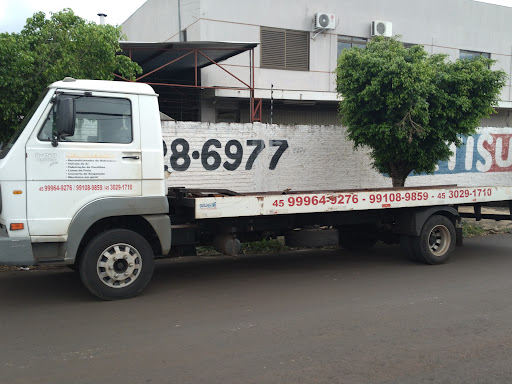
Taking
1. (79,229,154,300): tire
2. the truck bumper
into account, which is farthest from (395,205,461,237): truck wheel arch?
the truck bumper

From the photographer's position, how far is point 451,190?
7820 mm

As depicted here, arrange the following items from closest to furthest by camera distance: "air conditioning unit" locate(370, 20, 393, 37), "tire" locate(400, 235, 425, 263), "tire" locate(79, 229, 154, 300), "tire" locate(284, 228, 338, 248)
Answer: "tire" locate(79, 229, 154, 300) < "tire" locate(284, 228, 338, 248) < "tire" locate(400, 235, 425, 263) < "air conditioning unit" locate(370, 20, 393, 37)

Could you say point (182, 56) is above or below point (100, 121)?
above

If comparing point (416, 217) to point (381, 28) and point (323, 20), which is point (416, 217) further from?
point (381, 28)

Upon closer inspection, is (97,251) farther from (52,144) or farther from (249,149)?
(249,149)

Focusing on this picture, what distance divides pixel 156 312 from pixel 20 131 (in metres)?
2.43

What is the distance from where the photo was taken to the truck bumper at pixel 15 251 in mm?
5047

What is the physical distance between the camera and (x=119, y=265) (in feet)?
18.5

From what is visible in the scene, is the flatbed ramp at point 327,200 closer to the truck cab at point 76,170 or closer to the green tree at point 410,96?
the truck cab at point 76,170

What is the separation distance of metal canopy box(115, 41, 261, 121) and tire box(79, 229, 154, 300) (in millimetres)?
6033

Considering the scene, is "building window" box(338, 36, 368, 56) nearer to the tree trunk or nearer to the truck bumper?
the tree trunk

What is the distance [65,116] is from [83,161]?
544 mm

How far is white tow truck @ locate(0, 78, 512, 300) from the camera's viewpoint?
5176 millimetres

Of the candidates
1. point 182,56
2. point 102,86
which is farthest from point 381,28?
point 102,86
